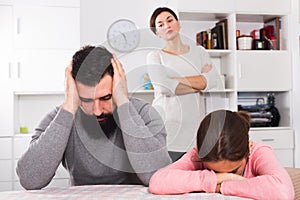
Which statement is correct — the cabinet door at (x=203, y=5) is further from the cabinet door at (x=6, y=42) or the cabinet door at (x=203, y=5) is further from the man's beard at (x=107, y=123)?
the man's beard at (x=107, y=123)

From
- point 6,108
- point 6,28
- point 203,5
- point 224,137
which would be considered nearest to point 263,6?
point 203,5

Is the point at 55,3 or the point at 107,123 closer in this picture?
the point at 107,123

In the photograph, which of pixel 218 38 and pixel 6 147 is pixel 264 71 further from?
pixel 6 147

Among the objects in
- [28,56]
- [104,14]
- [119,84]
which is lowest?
[119,84]

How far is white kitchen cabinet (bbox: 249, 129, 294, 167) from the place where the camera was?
3348 millimetres

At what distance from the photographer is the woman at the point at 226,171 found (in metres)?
0.99

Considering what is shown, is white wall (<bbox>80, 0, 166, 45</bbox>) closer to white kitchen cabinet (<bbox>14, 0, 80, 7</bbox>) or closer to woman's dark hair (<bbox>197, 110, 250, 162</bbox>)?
white kitchen cabinet (<bbox>14, 0, 80, 7</bbox>)

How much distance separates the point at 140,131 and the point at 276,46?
265 centimetres

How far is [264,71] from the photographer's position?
3482mm

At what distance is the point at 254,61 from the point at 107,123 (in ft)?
7.93

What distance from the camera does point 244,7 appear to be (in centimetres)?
344

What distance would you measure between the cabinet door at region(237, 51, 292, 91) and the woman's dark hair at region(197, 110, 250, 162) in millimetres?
2398

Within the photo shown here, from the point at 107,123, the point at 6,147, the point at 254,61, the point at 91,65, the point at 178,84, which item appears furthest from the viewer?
the point at 254,61

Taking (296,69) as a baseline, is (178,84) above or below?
below
